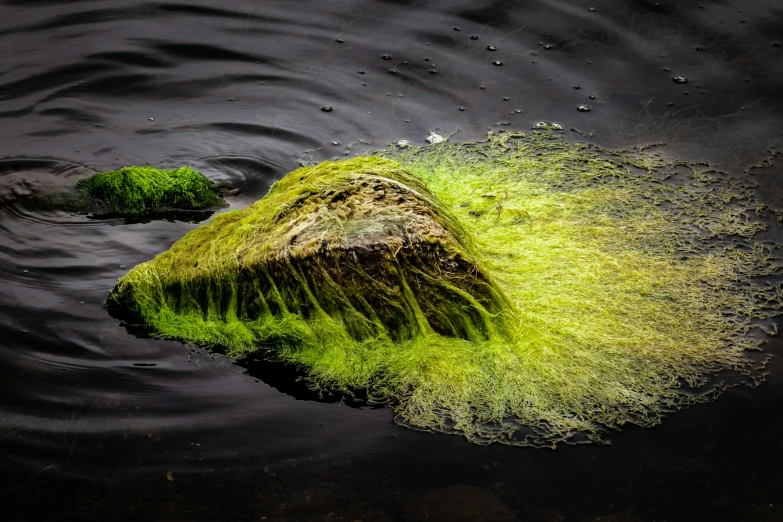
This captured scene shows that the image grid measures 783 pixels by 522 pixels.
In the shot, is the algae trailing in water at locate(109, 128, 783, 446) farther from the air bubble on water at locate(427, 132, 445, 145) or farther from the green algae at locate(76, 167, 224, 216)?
the air bubble on water at locate(427, 132, 445, 145)

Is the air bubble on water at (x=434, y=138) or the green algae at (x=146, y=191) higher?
the air bubble on water at (x=434, y=138)

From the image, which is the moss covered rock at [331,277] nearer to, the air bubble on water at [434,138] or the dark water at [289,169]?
the dark water at [289,169]

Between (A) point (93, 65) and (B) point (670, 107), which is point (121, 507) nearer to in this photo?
(A) point (93, 65)

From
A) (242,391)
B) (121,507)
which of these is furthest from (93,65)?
(121,507)

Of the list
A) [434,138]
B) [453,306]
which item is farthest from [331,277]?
[434,138]

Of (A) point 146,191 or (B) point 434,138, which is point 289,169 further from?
(B) point 434,138

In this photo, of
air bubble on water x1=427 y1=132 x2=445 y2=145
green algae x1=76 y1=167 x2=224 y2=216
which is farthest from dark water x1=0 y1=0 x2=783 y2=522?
green algae x1=76 y1=167 x2=224 y2=216

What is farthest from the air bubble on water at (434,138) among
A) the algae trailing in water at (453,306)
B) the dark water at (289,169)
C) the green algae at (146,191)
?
the green algae at (146,191)
